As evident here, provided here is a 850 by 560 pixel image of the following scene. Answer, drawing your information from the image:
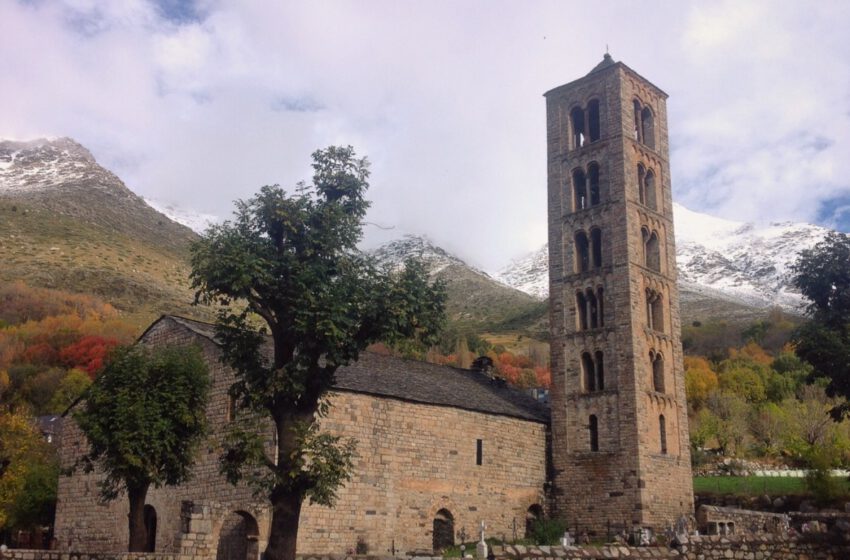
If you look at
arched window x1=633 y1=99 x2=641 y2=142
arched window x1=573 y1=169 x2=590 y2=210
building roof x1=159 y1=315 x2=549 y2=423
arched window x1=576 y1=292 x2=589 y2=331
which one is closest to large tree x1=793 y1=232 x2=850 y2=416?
arched window x1=576 y1=292 x2=589 y2=331

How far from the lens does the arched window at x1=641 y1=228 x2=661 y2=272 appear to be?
38469 millimetres

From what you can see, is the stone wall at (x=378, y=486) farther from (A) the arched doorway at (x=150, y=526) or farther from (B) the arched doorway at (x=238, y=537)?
(A) the arched doorway at (x=150, y=526)

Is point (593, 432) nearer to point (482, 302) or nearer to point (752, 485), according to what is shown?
point (752, 485)

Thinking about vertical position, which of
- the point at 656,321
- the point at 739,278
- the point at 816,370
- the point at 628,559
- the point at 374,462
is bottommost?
the point at 628,559

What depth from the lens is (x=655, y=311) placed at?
38.3 m

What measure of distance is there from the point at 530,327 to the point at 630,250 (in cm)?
8823

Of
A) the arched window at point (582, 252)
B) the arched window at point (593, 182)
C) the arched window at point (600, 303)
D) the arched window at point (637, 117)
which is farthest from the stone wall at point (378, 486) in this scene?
the arched window at point (637, 117)

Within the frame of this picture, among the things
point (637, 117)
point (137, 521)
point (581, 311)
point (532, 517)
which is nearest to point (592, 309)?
point (581, 311)

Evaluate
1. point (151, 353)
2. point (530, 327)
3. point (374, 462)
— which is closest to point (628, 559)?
point (374, 462)

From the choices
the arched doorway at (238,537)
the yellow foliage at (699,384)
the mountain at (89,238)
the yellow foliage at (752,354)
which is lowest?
the arched doorway at (238,537)

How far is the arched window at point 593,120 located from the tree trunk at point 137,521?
85.3ft

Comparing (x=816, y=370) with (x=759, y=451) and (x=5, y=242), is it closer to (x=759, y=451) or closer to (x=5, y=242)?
(x=759, y=451)

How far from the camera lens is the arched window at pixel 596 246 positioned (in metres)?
38.1

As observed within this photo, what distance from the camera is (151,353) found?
105 feet
